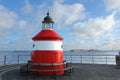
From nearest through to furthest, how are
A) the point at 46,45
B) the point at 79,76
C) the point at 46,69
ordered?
the point at 79,76, the point at 46,69, the point at 46,45

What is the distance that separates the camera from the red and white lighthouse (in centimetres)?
1395

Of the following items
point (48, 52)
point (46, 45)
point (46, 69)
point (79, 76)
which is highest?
point (46, 45)

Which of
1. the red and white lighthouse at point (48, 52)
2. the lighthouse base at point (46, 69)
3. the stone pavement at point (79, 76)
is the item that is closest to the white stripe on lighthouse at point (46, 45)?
the red and white lighthouse at point (48, 52)

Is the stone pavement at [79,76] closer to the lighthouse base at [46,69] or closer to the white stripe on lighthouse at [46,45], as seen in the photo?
the lighthouse base at [46,69]

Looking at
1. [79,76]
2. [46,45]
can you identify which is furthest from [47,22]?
[79,76]

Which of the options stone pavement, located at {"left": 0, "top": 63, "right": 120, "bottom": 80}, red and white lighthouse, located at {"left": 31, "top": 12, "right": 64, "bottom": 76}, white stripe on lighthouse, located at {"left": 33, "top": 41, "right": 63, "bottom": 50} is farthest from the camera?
white stripe on lighthouse, located at {"left": 33, "top": 41, "right": 63, "bottom": 50}

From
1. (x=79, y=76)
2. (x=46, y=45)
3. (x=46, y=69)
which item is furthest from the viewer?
(x=46, y=45)

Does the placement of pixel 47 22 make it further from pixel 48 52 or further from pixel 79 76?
pixel 79 76

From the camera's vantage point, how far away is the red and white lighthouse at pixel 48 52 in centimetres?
1395

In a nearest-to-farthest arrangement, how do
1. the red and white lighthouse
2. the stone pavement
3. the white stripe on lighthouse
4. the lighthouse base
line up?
the stone pavement, the lighthouse base, the red and white lighthouse, the white stripe on lighthouse

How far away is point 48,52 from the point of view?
14023 millimetres

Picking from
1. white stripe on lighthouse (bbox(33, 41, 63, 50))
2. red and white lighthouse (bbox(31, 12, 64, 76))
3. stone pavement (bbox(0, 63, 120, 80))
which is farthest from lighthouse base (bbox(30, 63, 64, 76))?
white stripe on lighthouse (bbox(33, 41, 63, 50))

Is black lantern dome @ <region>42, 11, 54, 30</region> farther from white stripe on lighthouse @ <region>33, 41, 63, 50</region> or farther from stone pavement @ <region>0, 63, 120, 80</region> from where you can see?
stone pavement @ <region>0, 63, 120, 80</region>

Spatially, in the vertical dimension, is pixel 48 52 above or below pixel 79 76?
above
